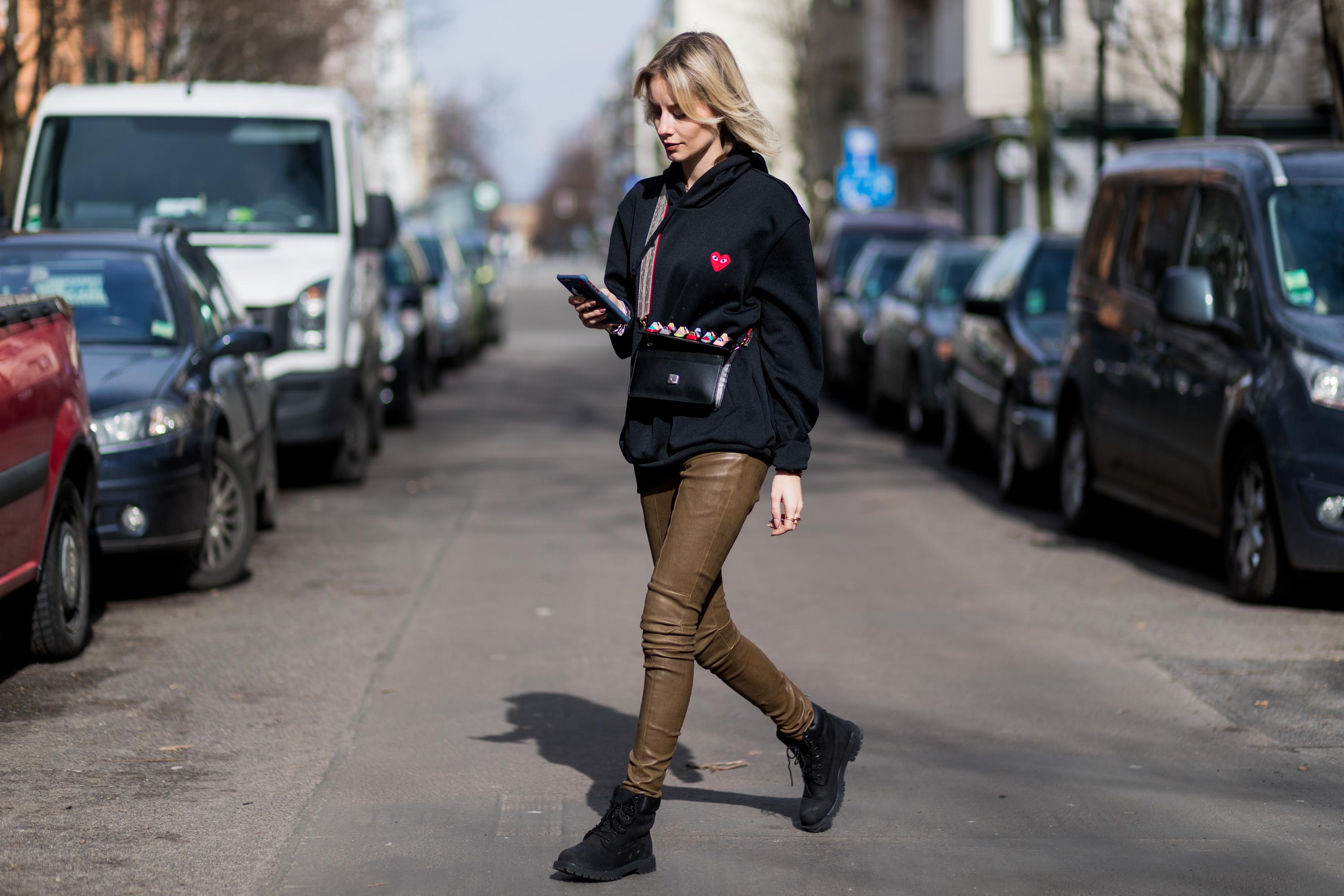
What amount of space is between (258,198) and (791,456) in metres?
8.91

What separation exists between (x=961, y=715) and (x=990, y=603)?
7.56 feet

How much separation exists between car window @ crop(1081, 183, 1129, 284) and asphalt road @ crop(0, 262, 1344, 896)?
1.51m

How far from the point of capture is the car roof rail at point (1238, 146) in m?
9.02

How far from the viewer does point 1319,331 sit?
27.1 ft

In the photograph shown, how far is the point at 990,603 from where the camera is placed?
866 centimetres

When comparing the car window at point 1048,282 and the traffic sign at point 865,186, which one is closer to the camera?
the car window at point 1048,282

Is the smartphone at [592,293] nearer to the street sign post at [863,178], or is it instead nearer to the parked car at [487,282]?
the parked car at [487,282]

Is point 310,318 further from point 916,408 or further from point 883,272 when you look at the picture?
point 883,272

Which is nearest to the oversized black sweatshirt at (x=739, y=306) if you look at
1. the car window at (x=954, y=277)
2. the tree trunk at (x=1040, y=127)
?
the car window at (x=954, y=277)

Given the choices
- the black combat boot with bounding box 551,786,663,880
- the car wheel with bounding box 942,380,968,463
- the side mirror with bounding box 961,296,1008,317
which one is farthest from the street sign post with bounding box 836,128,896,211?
the black combat boot with bounding box 551,786,663,880

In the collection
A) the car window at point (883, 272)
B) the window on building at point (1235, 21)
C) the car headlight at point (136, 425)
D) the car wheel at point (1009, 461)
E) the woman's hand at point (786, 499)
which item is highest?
the window on building at point (1235, 21)

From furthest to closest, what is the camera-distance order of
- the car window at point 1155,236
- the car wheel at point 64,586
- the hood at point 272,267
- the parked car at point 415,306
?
1. the parked car at point 415,306
2. the hood at point 272,267
3. the car window at point 1155,236
4. the car wheel at point 64,586

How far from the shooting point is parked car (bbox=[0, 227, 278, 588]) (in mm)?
8258

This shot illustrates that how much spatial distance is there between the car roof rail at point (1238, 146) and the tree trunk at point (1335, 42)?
5.27 ft
